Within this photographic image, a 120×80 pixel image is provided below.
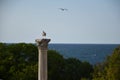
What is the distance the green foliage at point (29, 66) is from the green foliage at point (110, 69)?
15.0 ft

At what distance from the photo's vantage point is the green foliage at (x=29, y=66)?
37.4 meters

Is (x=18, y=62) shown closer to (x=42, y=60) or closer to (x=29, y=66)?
(x=29, y=66)

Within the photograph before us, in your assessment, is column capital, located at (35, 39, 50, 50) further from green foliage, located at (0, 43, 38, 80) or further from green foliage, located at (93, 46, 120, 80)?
green foliage, located at (0, 43, 38, 80)

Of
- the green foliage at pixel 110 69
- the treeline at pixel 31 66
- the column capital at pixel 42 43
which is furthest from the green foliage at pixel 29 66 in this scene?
the column capital at pixel 42 43

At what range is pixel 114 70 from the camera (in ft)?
96.2

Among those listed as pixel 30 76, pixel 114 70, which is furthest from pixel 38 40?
pixel 30 76

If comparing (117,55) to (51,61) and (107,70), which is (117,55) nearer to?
(107,70)

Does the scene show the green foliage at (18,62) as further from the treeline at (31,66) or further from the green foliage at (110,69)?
the green foliage at (110,69)

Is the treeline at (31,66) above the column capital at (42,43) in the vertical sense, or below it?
below

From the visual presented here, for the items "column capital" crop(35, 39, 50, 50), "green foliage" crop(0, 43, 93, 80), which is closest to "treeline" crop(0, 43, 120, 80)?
"green foliage" crop(0, 43, 93, 80)

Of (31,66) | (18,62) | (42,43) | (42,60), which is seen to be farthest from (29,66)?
(42,60)

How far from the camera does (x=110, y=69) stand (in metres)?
29.5

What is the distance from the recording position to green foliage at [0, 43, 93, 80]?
37.4 metres

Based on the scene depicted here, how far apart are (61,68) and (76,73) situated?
206cm
